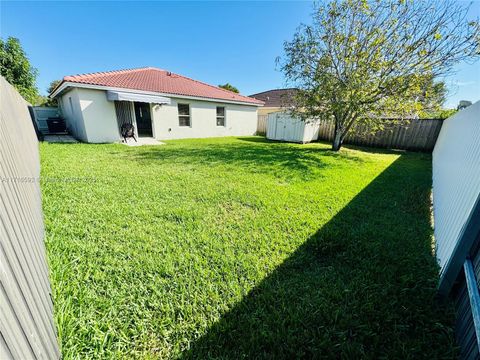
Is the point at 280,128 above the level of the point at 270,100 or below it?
below

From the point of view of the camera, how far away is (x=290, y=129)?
1269 cm

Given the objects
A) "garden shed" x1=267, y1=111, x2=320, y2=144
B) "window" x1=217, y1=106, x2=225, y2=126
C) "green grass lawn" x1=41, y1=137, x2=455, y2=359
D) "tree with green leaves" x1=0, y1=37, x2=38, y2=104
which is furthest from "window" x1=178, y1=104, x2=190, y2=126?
"tree with green leaves" x1=0, y1=37, x2=38, y2=104

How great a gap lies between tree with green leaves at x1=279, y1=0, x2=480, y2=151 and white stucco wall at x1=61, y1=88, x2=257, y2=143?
6606 millimetres

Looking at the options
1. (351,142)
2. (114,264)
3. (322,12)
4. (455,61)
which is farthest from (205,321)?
(351,142)

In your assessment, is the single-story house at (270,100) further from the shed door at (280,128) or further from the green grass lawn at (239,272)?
the green grass lawn at (239,272)

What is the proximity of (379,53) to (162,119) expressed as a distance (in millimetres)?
10606

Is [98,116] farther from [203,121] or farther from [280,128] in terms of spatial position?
[280,128]

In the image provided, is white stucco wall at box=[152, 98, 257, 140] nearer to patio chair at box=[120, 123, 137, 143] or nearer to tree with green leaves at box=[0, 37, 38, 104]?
patio chair at box=[120, 123, 137, 143]

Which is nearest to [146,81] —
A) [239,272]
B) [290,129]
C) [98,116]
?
[98,116]

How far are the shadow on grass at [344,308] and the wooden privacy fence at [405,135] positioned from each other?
31.0 feet

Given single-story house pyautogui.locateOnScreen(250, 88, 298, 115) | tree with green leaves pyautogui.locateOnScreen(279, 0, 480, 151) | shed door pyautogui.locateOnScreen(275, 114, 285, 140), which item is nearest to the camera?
tree with green leaves pyautogui.locateOnScreen(279, 0, 480, 151)

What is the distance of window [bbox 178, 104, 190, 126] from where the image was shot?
40.9 feet

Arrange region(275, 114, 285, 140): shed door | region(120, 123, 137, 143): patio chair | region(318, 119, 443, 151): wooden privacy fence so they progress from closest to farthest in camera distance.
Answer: region(120, 123, 137, 143): patio chair → region(318, 119, 443, 151): wooden privacy fence → region(275, 114, 285, 140): shed door

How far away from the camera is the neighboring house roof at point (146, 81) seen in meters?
9.20
